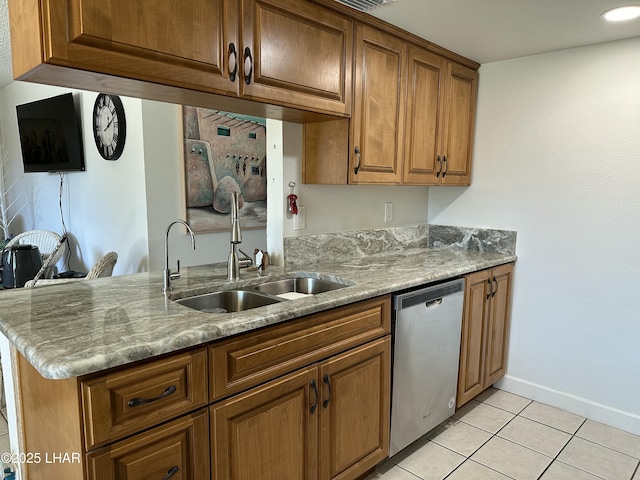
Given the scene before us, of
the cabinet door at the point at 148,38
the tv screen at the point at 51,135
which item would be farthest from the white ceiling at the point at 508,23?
the tv screen at the point at 51,135

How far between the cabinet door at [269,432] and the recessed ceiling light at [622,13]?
2.11 m

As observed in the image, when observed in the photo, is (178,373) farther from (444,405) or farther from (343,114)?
(444,405)

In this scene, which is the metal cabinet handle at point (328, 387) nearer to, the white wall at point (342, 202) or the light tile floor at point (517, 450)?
the light tile floor at point (517, 450)

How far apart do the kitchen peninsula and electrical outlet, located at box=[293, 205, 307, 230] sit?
33cm

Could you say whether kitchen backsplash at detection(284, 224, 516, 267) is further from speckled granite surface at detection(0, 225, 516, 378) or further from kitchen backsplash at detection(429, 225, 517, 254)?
speckled granite surface at detection(0, 225, 516, 378)

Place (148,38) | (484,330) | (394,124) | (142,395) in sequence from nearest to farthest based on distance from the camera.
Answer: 1. (142,395)
2. (148,38)
3. (394,124)
4. (484,330)

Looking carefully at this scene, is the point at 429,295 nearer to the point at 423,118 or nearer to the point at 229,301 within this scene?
the point at 229,301

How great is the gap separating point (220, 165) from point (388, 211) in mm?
1319

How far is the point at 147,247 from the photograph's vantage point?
286 centimetres

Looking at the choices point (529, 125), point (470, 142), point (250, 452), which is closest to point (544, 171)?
point (529, 125)

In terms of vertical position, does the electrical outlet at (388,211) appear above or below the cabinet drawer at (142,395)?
above

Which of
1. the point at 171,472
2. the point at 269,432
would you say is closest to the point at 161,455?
the point at 171,472

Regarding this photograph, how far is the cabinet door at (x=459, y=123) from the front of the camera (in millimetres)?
2680

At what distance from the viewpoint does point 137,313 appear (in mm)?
1387
